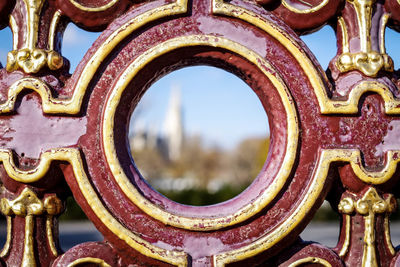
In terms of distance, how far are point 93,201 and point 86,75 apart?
372mm

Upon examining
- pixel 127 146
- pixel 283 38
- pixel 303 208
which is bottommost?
pixel 303 208

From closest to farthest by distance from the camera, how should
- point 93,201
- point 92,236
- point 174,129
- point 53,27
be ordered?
point 93,201
point 53,27
point 92,236
point 174,129

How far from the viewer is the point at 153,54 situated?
4.20ft

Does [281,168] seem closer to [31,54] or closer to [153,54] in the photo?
[153,54]

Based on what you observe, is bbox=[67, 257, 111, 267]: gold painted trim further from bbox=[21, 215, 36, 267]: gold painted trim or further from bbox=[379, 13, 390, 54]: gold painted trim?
bbox=[379, 13, 390, 54]: gold painted trim

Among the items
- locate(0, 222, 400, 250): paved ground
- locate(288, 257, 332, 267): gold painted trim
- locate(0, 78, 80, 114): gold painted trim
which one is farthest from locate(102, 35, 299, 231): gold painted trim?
locate(0, 222, 400, 250): paved ground

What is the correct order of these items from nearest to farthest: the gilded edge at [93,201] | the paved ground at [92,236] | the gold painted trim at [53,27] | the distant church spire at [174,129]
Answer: the gilded edge at [93,201], the gold painted trim at [53,27], the paved ground at [92,236], the distant church spire at [174,129]

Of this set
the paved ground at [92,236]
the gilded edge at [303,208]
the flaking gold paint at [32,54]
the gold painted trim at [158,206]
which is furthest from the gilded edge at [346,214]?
the paved ground at [92,236]

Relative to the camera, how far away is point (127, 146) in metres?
1.33

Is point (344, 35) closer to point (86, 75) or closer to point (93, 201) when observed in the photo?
point (86, 75)

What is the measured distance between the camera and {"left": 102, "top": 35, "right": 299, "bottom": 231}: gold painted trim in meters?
1.25

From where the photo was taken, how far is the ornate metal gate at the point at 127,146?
126 centimetres

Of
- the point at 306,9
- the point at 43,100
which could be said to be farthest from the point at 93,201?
the point at 306,9

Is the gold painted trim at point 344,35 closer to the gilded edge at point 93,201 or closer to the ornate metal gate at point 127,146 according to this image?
the ornate metal gate at point 127,146
